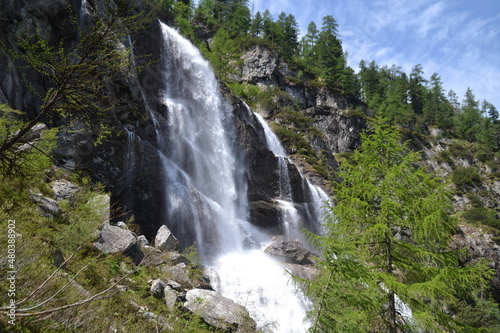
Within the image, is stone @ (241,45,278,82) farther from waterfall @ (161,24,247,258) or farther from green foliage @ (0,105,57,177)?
green foliage @ (0,105,57,177)

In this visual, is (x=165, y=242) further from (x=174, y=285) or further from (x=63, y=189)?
(x=63, y=189)

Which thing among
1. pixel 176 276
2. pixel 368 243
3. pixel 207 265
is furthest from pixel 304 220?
pixel 368 243

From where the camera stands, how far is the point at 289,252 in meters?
17.8

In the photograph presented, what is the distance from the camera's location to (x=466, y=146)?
56062mm

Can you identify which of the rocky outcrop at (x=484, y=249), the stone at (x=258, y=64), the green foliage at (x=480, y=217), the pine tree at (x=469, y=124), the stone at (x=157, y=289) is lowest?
the stone at (x=157, y=289)

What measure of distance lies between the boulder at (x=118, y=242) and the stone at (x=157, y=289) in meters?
1.41

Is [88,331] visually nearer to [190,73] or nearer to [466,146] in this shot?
[190,73]

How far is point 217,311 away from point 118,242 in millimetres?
3669

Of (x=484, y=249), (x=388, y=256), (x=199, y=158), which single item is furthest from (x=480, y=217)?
(x=388, y=256)

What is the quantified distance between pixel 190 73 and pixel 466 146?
2277 inches

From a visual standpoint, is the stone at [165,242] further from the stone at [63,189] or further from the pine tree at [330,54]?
the pine tree at [330,54]

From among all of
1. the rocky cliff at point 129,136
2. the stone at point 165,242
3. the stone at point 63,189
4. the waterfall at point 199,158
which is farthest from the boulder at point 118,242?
the waterfall at point 199,158

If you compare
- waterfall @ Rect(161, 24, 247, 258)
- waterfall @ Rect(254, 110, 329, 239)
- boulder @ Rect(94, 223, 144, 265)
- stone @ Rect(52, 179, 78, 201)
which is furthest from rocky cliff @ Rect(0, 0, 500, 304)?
boulder @ Rect(94, 223, 144, 265)

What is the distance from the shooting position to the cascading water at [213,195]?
1330cm
